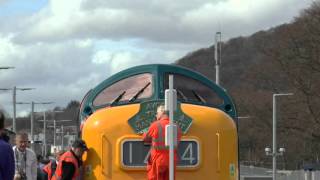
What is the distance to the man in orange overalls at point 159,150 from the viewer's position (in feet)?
26.2

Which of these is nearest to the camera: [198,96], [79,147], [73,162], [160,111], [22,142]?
[160,111]

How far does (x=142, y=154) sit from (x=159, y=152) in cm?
30

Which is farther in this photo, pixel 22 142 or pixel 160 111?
pixel 22 142

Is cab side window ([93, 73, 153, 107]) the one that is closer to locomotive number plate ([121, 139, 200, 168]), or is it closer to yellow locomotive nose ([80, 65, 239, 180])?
yellow locomotive nose ([80, 65, 239, 180])

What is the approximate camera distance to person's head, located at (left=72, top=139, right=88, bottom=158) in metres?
8.27

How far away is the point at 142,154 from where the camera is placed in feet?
27.2

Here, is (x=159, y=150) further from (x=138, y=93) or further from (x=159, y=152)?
(x=138, y=93)

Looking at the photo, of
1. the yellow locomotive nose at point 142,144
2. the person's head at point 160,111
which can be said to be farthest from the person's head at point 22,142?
the person's head at point 160,111

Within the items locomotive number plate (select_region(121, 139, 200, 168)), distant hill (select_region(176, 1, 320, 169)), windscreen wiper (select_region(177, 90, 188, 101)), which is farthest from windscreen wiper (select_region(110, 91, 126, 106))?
distant hill (select_region(176, 1, 320, 169))

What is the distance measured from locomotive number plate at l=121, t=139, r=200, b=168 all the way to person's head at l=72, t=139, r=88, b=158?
45 centimetres

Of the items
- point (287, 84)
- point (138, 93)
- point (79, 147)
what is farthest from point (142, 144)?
point (287, 84)

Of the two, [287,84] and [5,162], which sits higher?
[287,84]

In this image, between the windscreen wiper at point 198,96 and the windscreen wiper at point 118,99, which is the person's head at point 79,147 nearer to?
the windscreen wiper at point 118,99

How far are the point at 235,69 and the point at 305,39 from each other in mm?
22167
